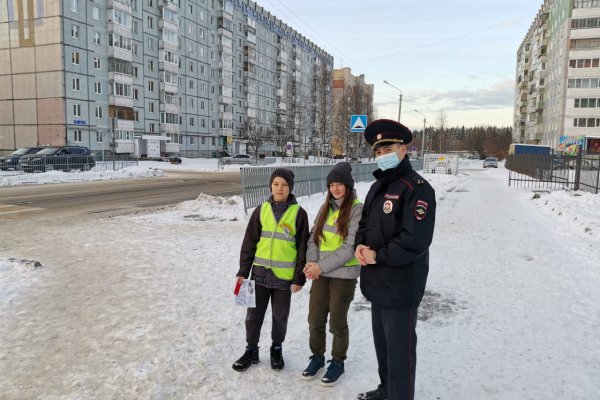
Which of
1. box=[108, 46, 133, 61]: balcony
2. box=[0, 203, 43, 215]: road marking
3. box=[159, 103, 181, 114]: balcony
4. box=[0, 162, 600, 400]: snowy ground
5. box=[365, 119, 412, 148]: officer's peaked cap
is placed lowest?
box=[0, 203, 43, 215]: road marking

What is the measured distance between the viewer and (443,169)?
3575 cm

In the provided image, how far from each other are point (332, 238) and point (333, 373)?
1.01 m

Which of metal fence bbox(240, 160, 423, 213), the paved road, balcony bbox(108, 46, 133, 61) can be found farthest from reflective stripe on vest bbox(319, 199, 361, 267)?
balcony bbox(108, 46, 133, 61)

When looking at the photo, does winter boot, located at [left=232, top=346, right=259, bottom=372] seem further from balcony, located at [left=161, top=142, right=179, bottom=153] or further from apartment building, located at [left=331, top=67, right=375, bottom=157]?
balcony, located at [left=161, top=142, right=179, bottom=153]

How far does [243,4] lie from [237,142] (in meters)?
22.7

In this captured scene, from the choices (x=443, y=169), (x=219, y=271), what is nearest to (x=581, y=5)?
(x=443, y=169)

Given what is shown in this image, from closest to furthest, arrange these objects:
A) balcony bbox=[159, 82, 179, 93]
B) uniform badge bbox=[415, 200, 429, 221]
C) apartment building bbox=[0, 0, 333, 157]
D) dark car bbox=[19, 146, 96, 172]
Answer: uniform badge bbox=[415, 200, 429, 221], dark car bbox=[19, 146, 96, 172], apartment building bbox=[0, 0, 333, 157], balcony bbox=[159, 82, 179, 93]

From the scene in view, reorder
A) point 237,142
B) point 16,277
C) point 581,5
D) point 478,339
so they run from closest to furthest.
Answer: point 478,339 → point 16,277 → point 581,5 → point 237,142

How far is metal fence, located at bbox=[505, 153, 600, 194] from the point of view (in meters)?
16.9

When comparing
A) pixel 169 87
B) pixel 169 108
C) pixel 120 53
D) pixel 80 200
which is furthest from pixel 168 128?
pixel 80 200

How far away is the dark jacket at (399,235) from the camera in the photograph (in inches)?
98.0

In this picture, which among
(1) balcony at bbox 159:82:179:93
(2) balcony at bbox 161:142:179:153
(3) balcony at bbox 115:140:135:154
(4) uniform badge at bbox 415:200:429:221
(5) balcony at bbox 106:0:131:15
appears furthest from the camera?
(1) balcony at bbox 159:82:179:93

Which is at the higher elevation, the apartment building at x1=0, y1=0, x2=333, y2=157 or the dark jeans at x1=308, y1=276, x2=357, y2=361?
the apartment building at x1=0, y1=0, x2=333, y2=157

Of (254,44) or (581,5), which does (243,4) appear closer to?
(254,44)
